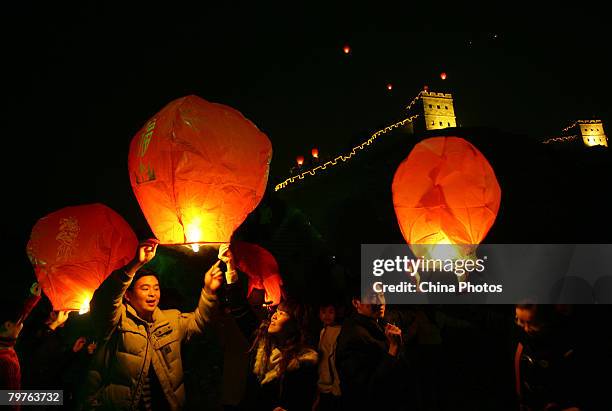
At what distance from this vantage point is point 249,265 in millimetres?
5102

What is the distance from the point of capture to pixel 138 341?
10.9 feet

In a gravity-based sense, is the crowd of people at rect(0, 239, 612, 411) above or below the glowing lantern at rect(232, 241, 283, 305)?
below

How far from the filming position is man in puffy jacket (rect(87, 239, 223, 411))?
3096 millimetres

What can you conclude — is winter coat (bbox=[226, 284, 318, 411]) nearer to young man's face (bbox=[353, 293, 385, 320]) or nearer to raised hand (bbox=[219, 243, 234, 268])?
raised hand (bbox=[219, 243, 234, 268])

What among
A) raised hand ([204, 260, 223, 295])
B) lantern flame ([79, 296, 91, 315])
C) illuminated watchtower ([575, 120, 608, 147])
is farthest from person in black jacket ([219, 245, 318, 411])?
illuminated watchtower ([575, 120, 608, 147])

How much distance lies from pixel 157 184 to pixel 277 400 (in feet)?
8.30

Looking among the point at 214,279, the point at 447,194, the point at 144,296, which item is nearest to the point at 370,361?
the point at 214,279

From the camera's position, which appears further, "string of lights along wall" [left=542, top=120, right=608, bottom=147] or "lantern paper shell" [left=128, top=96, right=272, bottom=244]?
"string of lights along wall" [left=542, top=120, right=608, bottom=147]

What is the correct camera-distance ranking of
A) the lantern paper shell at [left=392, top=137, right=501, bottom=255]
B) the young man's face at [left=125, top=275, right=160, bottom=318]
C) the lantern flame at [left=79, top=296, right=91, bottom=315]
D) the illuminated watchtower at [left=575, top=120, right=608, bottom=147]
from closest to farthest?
1. the young man's face at [left=125, top=275, right=160, bottom=318]
2. the lantern flame at [left=79, top=296, right=91, bottom=315]
3. the lantern paper shell at [left=392, top=137, right=501, bottom=255]
4. the illuminated watchtower at [left=575, top=120, right=608, bottom=147]

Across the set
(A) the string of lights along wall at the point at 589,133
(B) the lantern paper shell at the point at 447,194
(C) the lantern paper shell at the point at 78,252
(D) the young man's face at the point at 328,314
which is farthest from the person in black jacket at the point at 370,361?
(A) the string of lights along wall at the point at 589,133

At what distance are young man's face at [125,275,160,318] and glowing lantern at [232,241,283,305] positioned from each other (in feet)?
4.92

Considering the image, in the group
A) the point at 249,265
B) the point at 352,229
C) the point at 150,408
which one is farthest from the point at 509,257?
the point at 352,229

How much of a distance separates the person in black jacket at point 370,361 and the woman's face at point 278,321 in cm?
67

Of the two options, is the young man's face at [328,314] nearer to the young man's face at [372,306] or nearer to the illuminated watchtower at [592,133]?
the young man's face at [372,306]
